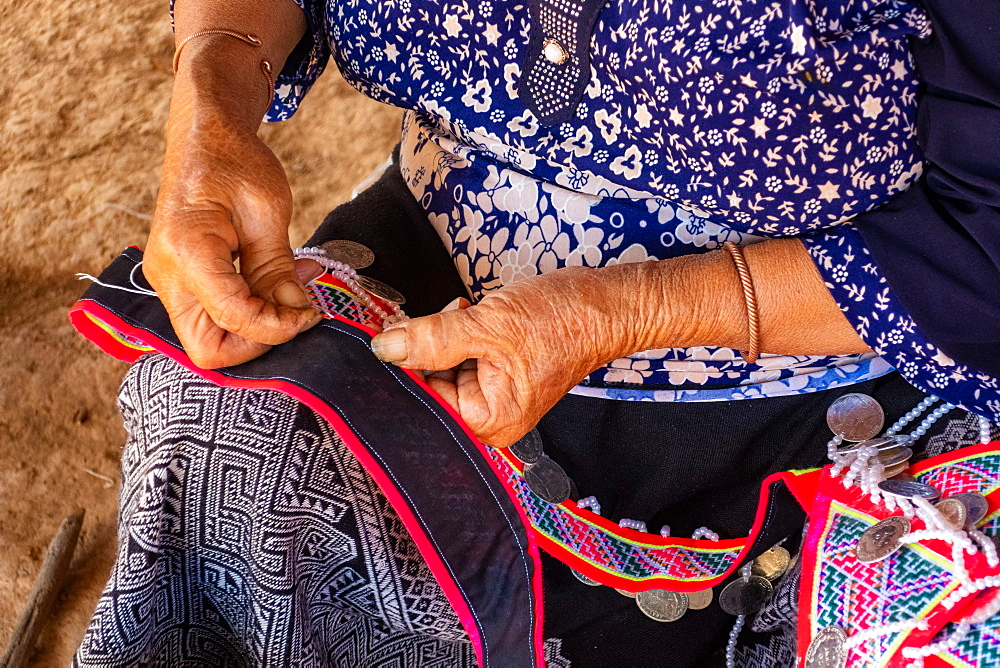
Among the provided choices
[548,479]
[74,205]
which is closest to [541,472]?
[548,479]

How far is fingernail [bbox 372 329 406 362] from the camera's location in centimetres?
77

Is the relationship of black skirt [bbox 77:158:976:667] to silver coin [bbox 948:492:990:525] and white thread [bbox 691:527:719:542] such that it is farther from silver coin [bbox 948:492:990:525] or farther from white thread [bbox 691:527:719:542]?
silver coin [bbox 948:492:990:525]

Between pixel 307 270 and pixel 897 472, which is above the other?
pixel 307 270

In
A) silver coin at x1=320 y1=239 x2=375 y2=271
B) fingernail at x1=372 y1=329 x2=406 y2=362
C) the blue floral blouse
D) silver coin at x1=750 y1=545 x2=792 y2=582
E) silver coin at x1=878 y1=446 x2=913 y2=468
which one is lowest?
silver coin at x1=750 y1=545 x2=792 y2=582

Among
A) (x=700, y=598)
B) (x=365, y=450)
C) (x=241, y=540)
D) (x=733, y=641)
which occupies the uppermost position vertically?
(x=365, y=450)

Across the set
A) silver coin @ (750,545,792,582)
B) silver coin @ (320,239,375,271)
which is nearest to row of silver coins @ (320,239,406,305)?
silver coin @ (320,239,375,271)

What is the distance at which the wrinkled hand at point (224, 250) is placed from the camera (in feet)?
2.56

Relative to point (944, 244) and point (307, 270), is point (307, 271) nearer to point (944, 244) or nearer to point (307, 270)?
point (307, 270)

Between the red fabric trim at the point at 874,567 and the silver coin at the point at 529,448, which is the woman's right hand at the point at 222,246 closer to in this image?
the silver coin at the point at 529,448

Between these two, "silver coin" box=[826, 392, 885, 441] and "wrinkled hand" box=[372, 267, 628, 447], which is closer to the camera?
"wrinkled hand" box=[372, 267, 628, 447]

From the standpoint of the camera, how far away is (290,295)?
0.84m

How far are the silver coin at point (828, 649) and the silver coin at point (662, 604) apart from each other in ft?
0.74

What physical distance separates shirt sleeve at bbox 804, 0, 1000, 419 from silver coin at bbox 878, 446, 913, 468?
0.12 metres

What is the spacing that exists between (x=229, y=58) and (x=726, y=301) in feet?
2.03
